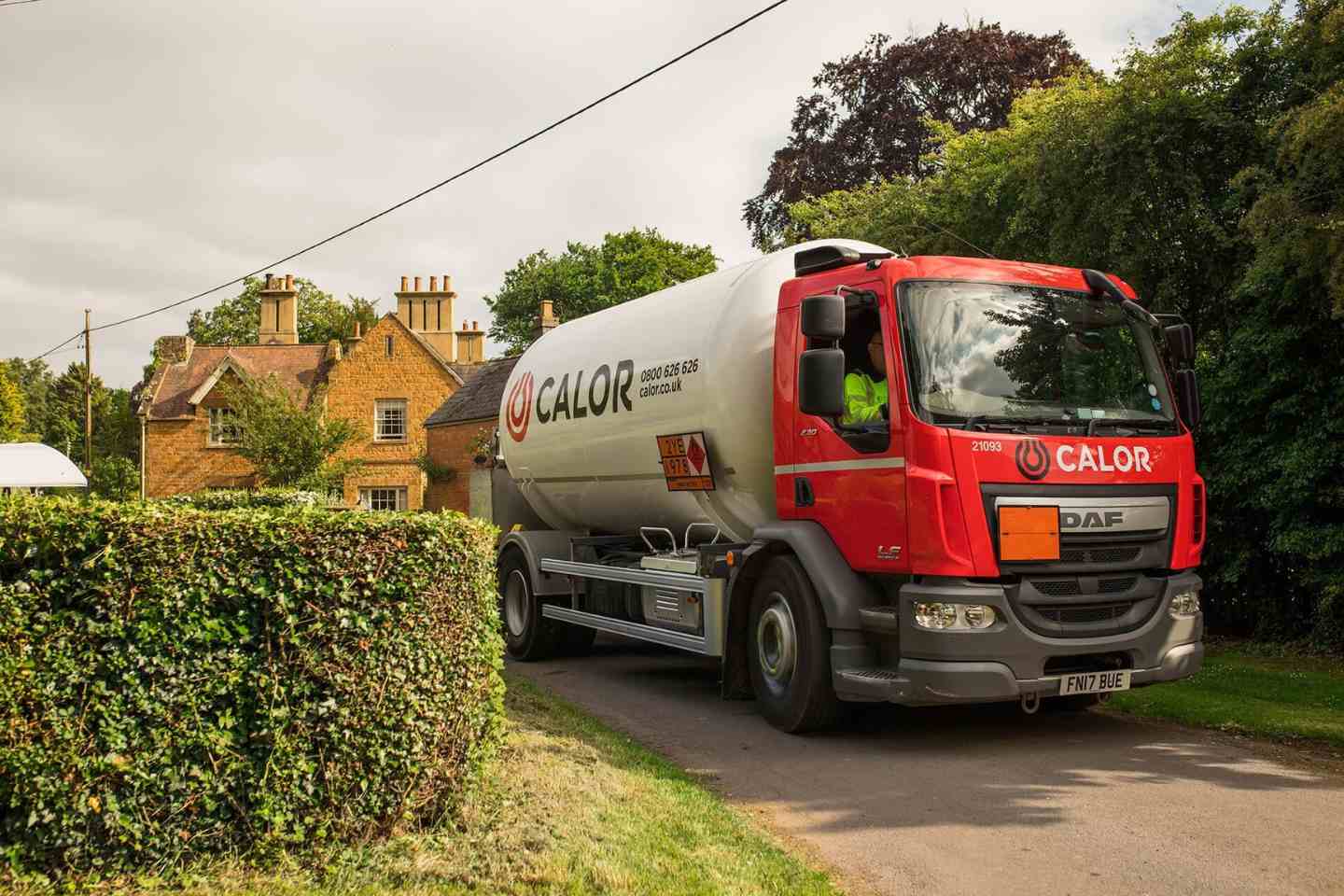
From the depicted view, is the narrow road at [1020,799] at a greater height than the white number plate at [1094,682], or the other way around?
the white number plate at [1094,682]

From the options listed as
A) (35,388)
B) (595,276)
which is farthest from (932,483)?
(35,388)

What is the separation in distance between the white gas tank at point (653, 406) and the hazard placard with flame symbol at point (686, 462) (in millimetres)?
39

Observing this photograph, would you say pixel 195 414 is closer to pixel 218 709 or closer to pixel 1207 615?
pixel 1207 615

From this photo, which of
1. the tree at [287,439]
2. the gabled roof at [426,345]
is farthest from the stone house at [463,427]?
the tree at [287,439]

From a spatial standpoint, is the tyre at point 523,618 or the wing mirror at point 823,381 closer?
the wing mirror at point 823,381

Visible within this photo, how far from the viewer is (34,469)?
29.0m

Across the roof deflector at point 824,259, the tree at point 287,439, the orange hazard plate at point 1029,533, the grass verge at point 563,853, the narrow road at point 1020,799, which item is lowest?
the narrow road at point 1020,799

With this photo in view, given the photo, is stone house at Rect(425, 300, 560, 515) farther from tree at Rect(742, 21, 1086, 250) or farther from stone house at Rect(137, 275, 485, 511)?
tree at Rect(742, 21, 1086, 250)

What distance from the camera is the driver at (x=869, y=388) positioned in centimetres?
771

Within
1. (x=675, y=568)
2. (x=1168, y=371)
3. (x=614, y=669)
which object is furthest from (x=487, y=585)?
(x=614, y=669)

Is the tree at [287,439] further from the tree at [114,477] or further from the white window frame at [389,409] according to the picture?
the tree at [114,477]

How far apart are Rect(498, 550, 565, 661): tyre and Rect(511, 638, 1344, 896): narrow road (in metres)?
2.97

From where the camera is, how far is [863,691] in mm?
7441

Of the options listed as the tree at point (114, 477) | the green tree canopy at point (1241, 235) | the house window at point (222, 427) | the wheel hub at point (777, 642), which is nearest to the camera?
the wheel hub at point (777, 642)
